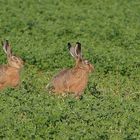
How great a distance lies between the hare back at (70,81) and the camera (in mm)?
11188

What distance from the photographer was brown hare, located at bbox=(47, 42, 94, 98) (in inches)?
440

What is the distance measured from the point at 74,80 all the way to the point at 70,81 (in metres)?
0.08

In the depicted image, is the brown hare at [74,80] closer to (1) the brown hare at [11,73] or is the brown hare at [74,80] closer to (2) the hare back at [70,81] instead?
(2) the hare back at [70,81]

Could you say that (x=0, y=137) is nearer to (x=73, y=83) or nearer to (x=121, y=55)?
(x=73, y=83)

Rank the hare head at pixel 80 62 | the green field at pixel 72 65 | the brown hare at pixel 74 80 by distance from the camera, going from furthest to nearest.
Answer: the hare head at pixel 80 62 → the brown hare at pixel 74 80 → the green field at pixel 72 65

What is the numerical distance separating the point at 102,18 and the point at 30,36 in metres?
3.85

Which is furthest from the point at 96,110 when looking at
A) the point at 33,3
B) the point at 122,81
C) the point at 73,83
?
the point at 33,3

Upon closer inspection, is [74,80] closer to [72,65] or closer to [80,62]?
[80,62]

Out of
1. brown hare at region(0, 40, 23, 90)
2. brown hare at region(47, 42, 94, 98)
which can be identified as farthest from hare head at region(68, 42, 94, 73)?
brown hare at region(0, 40, 23, 90)

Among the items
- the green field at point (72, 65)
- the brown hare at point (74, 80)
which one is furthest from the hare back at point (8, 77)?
the brown hare at point (74, 80)

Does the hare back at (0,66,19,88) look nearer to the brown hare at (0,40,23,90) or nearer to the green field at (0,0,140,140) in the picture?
the brown hare at (0,40,23,90)

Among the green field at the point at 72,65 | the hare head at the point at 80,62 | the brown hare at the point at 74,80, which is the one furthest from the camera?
the hare head at the point at 80,62

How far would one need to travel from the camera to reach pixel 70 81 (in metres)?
11.3

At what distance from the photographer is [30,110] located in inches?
370
